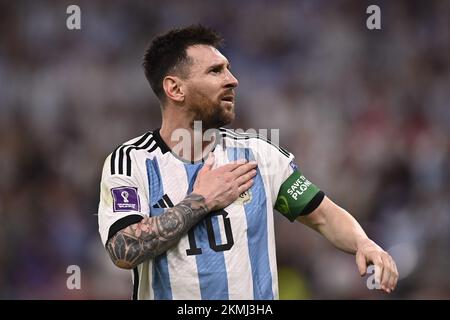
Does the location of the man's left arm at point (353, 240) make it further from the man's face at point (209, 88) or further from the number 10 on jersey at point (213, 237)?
the man's face at point (209, 88)

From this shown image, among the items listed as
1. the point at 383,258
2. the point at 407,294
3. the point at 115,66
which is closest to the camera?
the point at 383,258

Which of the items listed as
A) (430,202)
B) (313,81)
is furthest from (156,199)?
(313,81)

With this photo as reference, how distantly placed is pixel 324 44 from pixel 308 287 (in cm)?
310

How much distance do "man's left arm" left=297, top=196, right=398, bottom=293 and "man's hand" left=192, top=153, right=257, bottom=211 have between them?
0.40 metres

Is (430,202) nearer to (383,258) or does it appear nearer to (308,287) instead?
(308,287)

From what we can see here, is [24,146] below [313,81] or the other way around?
below

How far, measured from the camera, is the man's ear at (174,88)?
4.31 metres

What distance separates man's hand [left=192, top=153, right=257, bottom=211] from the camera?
3922 millimetres

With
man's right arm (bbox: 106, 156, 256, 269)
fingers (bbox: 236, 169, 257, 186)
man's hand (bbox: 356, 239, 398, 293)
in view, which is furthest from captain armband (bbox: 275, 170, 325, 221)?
man's hand (bbox: 356, 239, 398, 293)

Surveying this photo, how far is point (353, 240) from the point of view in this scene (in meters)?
3.97

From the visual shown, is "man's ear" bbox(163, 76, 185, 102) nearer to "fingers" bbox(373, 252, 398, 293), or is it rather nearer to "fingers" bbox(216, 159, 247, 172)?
"fingers" bbox(216, 159, 247, 172)

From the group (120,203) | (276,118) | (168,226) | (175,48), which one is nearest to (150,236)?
(168,226)

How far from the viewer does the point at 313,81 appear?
8836 mm

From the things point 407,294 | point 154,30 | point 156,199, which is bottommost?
point 407,294
